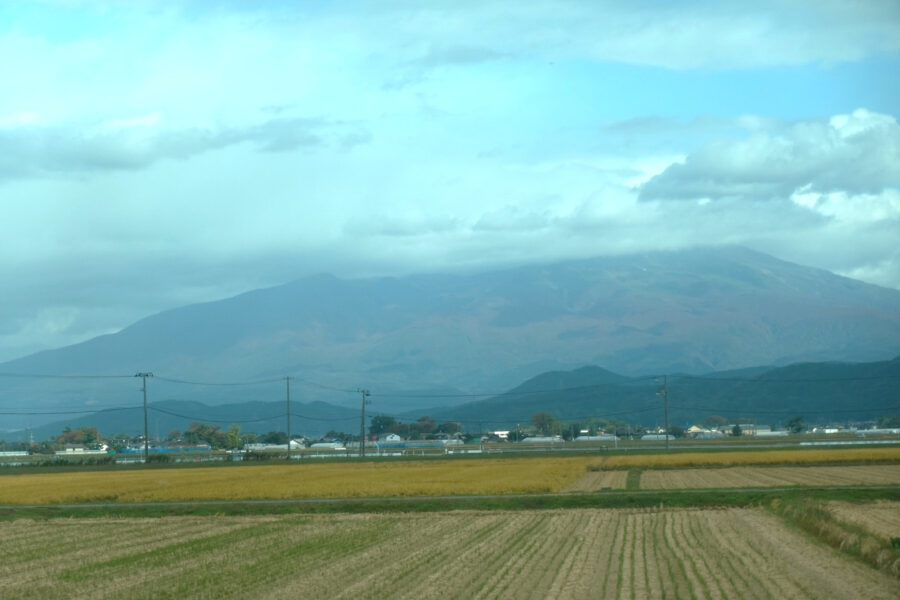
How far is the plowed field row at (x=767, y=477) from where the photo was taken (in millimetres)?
52062

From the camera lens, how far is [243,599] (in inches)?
836

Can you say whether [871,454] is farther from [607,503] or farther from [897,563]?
[897,563]

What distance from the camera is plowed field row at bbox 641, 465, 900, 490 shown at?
52.1 metres

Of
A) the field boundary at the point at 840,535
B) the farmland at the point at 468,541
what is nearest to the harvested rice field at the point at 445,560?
the farmland at the point at 468,541

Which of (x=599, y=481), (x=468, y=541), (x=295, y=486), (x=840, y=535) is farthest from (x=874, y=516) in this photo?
(x=295, y=486)

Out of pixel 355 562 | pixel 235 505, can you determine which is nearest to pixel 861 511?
pixel 355 562

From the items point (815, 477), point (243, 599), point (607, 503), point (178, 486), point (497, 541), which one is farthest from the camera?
point (178, 486)

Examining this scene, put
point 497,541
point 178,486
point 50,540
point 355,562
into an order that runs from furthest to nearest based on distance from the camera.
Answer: point 178,486
point 50,540
point 497,541
point 355,562

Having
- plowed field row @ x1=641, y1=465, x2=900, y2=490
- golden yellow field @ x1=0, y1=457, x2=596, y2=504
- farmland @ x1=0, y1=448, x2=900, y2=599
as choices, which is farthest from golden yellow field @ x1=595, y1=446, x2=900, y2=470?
farmland @ x1=0, y1=448, x2=900, y2=599

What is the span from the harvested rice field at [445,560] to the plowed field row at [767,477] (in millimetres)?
15098

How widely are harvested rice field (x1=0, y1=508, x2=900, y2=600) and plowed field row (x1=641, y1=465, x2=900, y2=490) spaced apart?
15.1 meters

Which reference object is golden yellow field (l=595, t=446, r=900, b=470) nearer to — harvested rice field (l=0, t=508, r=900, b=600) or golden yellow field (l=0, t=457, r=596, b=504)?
golden yellow field (l=0, t=457, r=596, b=504)

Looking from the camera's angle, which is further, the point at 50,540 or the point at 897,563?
the point at 50,540

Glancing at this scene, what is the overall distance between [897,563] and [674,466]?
5351 centimetres
